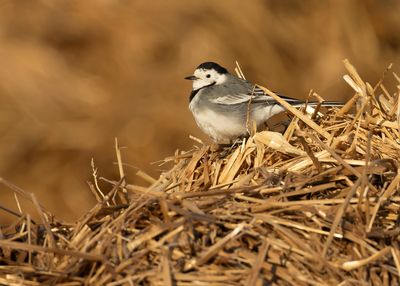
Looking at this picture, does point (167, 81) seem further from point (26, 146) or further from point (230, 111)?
point (230, 111)

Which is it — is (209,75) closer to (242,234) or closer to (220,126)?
(220,126)

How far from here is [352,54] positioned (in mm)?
10758

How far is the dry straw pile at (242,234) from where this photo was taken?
387cm

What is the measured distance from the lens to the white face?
6.92m

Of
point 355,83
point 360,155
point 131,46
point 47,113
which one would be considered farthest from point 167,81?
point 360,155

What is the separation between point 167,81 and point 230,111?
328 centimetres

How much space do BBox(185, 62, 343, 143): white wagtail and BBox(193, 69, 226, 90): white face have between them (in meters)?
0.09

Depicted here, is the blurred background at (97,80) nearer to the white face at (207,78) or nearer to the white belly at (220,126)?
the white face at (207,78)

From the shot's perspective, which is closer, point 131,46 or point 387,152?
point 387,152

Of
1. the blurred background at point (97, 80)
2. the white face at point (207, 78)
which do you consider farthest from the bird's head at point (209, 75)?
the blurred background at point (97, 80)

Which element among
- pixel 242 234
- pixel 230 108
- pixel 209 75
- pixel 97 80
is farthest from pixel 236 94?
pixel 97 80

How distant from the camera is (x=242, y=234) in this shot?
3936 millimetres

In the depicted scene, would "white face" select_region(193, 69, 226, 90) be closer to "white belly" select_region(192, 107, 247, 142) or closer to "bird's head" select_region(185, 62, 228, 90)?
"bird's head" select_region(185, 62, 228, 90)

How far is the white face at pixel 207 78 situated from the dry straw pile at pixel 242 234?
2.24 meters
